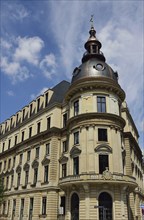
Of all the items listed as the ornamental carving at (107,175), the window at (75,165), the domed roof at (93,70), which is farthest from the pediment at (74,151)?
the domed roof at (93,70)

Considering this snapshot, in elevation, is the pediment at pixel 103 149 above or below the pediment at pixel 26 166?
above

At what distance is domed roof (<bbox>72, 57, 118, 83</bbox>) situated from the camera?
38438 mm

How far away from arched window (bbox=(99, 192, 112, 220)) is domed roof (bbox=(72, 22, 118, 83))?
17869 mm

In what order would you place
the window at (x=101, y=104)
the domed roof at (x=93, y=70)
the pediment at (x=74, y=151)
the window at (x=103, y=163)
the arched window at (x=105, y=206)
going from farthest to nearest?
the domed roof at (x=93, y=70) → the window at (x=101, y=104) → the pediment at (x=74, y=151) → the window at (x=103, y=163) → the arched window at (x=105, y=206)

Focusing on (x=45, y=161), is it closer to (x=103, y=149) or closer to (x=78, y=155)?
(x=78, y=155)

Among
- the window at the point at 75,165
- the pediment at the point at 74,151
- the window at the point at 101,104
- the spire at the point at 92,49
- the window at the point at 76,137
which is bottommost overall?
the window at the point at 75,165

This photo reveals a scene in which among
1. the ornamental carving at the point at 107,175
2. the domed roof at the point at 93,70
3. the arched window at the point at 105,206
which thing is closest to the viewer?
the arched window at the point at 105,206

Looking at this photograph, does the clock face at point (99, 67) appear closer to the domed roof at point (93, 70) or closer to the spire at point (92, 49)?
the domed roof at point (93, 70)

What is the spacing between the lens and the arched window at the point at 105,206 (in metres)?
30.4

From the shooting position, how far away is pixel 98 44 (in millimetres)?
45719

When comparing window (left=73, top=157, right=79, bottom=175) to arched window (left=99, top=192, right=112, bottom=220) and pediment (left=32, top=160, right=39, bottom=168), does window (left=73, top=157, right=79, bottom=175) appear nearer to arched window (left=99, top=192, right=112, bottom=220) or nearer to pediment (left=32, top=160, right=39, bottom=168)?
arched window (left=99, top=192, right=112, bottom=220)

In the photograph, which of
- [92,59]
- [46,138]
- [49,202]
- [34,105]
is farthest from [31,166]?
[92,59]

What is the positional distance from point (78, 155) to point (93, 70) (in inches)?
541

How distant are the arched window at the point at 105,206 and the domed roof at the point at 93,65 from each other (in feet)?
58.6
